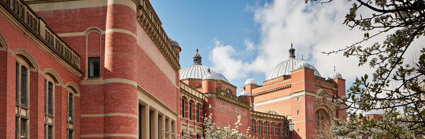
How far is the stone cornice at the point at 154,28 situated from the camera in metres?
25.0

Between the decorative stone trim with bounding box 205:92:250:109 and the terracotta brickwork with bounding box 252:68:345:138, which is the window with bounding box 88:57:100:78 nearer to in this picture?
the decorative stone trim with bounding box 205:92:250:109

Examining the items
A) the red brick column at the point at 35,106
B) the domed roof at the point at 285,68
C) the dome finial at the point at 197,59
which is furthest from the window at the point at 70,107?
the domed roof at the point at 285,68

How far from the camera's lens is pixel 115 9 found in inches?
878

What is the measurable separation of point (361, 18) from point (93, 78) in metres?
16.8

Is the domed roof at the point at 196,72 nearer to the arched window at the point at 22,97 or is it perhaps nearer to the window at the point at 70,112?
the window at the point at 70,112

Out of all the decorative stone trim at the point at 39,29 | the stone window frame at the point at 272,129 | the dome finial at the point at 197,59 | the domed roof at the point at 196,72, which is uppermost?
the dome finial at the point at 197,59

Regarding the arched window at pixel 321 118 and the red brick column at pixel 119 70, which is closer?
the red brick column at pixel 119 70

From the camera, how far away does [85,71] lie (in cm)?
2211

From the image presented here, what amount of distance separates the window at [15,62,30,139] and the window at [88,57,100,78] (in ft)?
19.4

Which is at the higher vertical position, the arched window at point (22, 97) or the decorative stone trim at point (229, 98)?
the decorative stone trim at point (229, 98)

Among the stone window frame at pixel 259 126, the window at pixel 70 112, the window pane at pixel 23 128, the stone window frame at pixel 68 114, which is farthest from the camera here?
the stone window frame at pixel 259 126

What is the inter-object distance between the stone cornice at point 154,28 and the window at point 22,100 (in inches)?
349

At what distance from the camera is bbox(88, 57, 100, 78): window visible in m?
22.4

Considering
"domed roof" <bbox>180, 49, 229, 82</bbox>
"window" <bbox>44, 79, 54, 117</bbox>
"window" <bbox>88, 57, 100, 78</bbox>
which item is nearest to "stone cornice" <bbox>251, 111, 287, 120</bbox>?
"domed roof" <bbox>180, 49, 229, 82</bbox>
